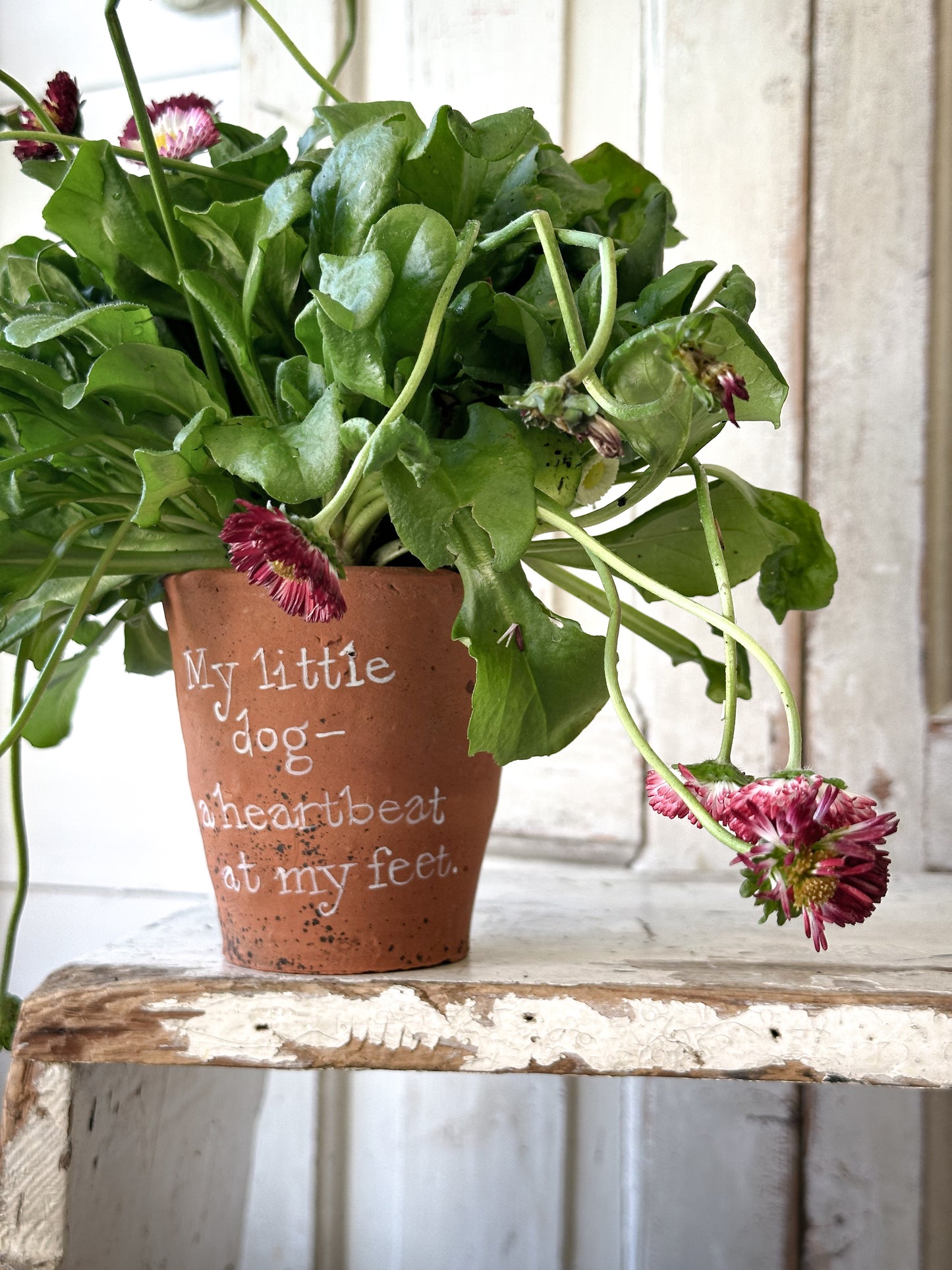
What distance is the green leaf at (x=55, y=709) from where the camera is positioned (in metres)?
0.64

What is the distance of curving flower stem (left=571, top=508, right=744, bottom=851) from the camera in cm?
33

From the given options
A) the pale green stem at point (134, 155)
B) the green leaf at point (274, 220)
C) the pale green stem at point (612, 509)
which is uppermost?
the pale green stem at point (134, 155)

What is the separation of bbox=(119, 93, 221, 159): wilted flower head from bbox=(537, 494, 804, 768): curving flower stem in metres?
0.26

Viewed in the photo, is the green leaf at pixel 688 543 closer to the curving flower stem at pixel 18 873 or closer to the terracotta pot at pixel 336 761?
the terracotta pot at pixel 336 761

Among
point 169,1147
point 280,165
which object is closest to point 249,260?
point 280,165

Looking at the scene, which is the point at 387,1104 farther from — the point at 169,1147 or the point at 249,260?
the point at 249,260

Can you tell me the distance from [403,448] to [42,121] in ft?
0.95

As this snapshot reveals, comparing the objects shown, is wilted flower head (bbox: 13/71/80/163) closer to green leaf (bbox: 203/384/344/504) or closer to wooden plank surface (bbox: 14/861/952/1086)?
green leaf (bbox: 203/384/344/504)

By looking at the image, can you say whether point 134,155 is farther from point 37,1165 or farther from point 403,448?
point 37,1165

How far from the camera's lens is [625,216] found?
59cm

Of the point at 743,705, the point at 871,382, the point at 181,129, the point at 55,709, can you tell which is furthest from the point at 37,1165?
the point at 871,382

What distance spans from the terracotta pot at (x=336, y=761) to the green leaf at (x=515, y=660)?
0.04 m

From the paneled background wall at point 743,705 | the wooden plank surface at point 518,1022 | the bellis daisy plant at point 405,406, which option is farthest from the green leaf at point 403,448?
the paneled background wall at point 743,705

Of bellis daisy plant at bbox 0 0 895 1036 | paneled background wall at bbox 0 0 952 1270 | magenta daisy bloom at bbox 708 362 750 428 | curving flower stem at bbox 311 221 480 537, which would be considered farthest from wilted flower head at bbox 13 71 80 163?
paneled background wall at bbox 0 0 952 1270
